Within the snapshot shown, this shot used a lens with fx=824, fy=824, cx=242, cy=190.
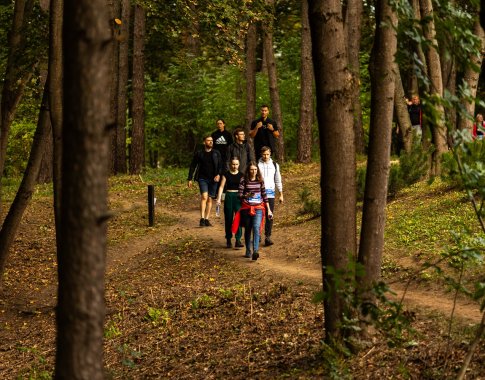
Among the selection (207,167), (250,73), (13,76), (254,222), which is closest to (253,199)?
(254,222)

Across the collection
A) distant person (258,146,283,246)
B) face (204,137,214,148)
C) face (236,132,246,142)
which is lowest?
distant person (258,146,283,246)

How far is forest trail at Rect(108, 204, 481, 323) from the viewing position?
1027 centimetres

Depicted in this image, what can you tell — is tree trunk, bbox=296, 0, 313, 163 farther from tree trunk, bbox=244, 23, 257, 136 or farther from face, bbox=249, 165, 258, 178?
face, bbox=249, 165, 258, 178

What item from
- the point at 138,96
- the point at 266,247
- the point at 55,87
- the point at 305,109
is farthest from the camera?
the point at 138,96

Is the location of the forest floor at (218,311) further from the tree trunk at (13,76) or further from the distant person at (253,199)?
the tree trunk at (13,76)

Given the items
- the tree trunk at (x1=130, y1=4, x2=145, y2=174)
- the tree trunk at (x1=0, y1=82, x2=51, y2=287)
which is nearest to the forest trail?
the tree trunk at (x1=0, y1=82, x2=51, y2=287)

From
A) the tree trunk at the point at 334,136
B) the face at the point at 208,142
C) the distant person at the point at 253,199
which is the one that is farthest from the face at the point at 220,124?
the tree trunk at the point at 334,136

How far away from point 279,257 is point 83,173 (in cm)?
1171

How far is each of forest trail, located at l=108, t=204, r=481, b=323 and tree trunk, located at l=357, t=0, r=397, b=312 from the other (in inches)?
22.5

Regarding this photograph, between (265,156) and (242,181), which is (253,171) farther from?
(265,156)

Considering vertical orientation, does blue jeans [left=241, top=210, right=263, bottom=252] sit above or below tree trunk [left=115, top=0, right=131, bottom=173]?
below

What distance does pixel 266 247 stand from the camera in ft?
54.0

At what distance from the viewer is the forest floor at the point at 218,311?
26.6ft

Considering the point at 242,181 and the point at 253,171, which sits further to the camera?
the point at 242,181
